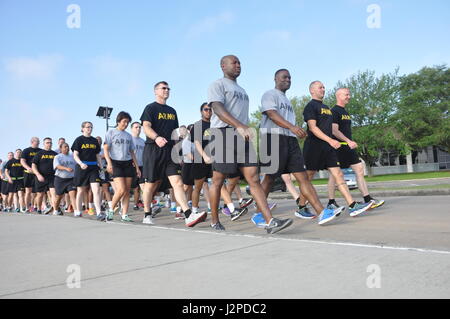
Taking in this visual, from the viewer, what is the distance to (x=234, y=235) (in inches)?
171

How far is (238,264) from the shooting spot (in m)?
2.86

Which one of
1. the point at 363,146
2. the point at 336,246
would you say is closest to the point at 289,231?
the point at 336,246

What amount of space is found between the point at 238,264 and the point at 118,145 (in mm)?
4949

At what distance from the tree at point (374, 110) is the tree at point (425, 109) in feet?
4.65

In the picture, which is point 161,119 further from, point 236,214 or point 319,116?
point 319,116

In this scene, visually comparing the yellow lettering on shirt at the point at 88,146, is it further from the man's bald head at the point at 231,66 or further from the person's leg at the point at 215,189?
the man's bald head at the point at 231,66

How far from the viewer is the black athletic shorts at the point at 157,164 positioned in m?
5.94

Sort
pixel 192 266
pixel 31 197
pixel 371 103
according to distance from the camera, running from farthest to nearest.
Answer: pixel 371 103, pixel 31 197, pixel 192 266

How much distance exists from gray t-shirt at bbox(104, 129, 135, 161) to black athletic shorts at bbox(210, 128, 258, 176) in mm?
2926

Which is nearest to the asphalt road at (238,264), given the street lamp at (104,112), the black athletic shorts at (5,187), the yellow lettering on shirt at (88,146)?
the yellow lettering on shirt at (88,146)

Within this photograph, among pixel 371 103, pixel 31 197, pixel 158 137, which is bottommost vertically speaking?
pixel 31 197

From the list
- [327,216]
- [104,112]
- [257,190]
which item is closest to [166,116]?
[257,190]
